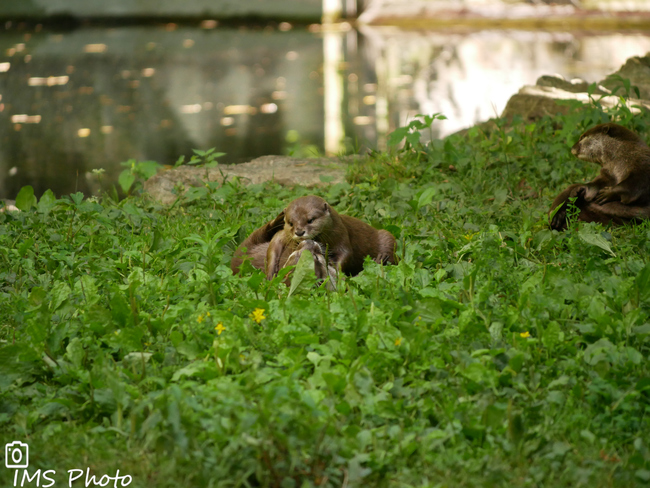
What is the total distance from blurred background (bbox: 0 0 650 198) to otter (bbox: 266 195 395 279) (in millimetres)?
3075

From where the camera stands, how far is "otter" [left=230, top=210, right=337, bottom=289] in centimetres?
402

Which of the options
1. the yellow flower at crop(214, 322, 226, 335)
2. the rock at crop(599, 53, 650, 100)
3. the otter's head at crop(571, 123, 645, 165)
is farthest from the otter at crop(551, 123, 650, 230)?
the rock at crop(599, 53, 650, 100)

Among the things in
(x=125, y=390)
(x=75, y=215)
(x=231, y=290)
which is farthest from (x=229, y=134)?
(x=125, y=390)

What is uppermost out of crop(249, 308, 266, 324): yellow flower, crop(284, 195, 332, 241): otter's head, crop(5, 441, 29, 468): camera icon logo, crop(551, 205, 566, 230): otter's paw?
crop(284, 195, 332, 241): otter's head

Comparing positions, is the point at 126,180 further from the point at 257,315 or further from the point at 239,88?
the point at 239,88

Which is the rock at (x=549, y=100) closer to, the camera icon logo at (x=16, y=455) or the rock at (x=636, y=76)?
the rock at (x=636, y=76)

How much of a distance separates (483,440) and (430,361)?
19.4 inches

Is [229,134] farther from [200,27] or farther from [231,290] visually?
[200,27]

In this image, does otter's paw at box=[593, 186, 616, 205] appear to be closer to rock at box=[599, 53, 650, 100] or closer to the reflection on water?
rock at box=[599, 53, 650, 100]

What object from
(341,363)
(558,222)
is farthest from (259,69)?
(341,363)

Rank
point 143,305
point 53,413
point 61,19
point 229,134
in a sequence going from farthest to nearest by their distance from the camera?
1. point 61,19
2. point 229,134
3. point 143,305
4. point 53,413

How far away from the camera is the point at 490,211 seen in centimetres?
512

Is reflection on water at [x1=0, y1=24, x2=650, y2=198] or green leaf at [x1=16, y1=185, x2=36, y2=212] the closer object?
green leaf at [x1=16, y1=185, x2=36, y2=212]

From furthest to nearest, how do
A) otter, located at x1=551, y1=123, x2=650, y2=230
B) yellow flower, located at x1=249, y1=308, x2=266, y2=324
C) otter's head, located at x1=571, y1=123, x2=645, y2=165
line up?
otter's head, located at x1=571, y1=123, x2=645, y2=165, otter, located at x1=551, y1=123, x2=650, y2=230, yellow flower, located at x1=249, y1=308, x2=266, y2=324
